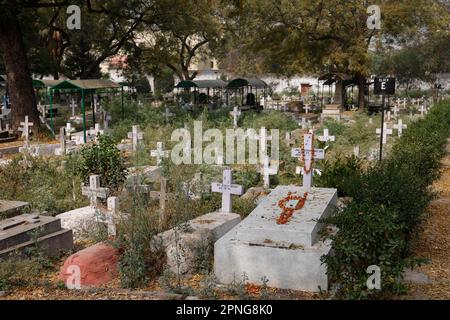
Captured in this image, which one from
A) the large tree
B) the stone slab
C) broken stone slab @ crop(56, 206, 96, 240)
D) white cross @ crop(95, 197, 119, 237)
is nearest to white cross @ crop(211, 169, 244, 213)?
white cross @ crop(95, 197, 119, 237)

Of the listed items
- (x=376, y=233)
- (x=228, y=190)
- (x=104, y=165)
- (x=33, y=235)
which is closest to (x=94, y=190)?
(x=104, y=165)

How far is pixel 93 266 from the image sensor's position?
17.5 feet

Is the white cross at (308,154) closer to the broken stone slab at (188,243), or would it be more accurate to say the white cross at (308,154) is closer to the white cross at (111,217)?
the broken stone slab at (188,243)

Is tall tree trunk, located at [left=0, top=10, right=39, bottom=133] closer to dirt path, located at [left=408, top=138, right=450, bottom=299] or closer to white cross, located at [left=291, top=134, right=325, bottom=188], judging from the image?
white cross, located at [left=291, top=134, right=325, bottom=188]

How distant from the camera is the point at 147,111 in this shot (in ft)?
63.4

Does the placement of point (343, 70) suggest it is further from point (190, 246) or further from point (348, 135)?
point (190, 246)

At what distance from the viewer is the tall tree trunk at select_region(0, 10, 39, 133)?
55.7ft

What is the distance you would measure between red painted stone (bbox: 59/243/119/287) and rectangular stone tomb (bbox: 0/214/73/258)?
2.75ft

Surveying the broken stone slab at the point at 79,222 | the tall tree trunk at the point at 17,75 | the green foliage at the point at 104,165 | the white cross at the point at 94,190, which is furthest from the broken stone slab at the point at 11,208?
the tall tree trunk at the point at 17,75

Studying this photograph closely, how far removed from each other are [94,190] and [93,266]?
2.89 m

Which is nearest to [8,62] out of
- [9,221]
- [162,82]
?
[9,221]

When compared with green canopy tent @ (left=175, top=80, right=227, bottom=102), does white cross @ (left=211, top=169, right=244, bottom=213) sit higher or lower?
lower

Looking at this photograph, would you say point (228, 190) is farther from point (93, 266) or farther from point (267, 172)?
point (267, 172)
